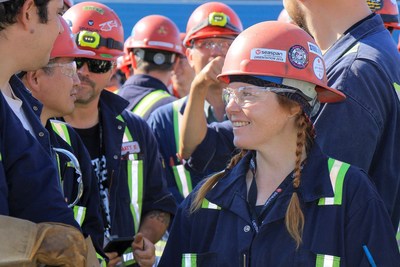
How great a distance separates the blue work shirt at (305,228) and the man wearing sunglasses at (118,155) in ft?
5.96

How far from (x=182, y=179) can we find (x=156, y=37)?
2163 millimetres

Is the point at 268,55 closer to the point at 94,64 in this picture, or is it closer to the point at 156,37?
the point at 94,64

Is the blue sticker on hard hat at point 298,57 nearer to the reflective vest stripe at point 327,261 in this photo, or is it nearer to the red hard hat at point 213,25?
the reflective vest stripe at point 327,261

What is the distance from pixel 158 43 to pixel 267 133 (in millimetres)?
4784

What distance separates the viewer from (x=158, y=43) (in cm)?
843

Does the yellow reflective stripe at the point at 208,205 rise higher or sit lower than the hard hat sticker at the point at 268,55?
lower

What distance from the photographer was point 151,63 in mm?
8328

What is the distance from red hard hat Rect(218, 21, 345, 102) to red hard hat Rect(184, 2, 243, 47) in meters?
3.67

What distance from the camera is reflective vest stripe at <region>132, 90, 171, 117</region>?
764 centimetres

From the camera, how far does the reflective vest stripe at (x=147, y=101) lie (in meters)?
7.64

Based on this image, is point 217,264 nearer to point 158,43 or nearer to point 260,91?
point 260,91

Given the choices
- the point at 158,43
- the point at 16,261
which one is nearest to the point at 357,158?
the point at 16,261

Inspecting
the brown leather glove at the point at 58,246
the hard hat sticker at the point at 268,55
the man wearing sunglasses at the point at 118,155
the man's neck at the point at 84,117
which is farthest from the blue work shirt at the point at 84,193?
the brown leather glove at the point at 58,246

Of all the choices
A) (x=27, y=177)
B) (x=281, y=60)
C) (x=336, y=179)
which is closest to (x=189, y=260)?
(x=336, y=179)
